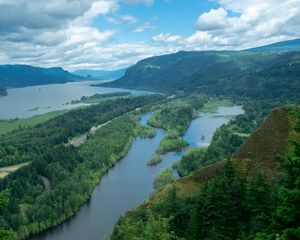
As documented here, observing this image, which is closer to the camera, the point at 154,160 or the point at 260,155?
the point at 260,155

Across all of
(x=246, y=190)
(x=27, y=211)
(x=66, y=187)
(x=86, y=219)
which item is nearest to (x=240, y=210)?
(x=246, y=190)

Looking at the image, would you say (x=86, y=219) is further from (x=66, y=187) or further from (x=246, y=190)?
(x=246, y=190)

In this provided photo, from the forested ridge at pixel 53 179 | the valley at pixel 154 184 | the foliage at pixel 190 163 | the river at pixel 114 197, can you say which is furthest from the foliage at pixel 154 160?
the forested ridge at pixel 53 179

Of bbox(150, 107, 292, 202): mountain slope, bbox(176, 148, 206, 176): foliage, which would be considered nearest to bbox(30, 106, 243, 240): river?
bbox(176, 148, 206, 176): foliage

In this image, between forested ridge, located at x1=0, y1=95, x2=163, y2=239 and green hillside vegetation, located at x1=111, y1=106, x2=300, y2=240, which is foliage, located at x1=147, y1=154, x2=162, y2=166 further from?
green hillside vegetation, located at x1=111, y1=106, x2=300, y2=240

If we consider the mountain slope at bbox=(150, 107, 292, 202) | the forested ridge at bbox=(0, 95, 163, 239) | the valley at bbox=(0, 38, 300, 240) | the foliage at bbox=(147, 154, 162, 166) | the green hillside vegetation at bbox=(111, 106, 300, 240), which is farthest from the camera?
the foliage at bbox=(147, 154, 162, 166)

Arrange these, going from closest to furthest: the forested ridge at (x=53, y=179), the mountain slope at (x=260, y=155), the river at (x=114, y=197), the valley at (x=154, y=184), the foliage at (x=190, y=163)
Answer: the valley at (x=154, y=184), the mountain slope at (x=260, y=155), the river at (x=114, y=197), the forested ridge at (x=53, y=179), the foliage at (x=190, y=163)

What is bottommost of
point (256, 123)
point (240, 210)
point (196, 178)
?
point (256, 123)

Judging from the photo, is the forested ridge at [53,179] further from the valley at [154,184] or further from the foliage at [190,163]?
the foliage at [190,163]

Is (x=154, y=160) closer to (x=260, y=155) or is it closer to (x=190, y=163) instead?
(x=190, y=163)

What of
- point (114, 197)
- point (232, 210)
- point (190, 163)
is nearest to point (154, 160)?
point (190, 163)

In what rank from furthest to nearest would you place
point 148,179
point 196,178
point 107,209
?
1. point 148,179
2. point 107,209
3. point 196,178
